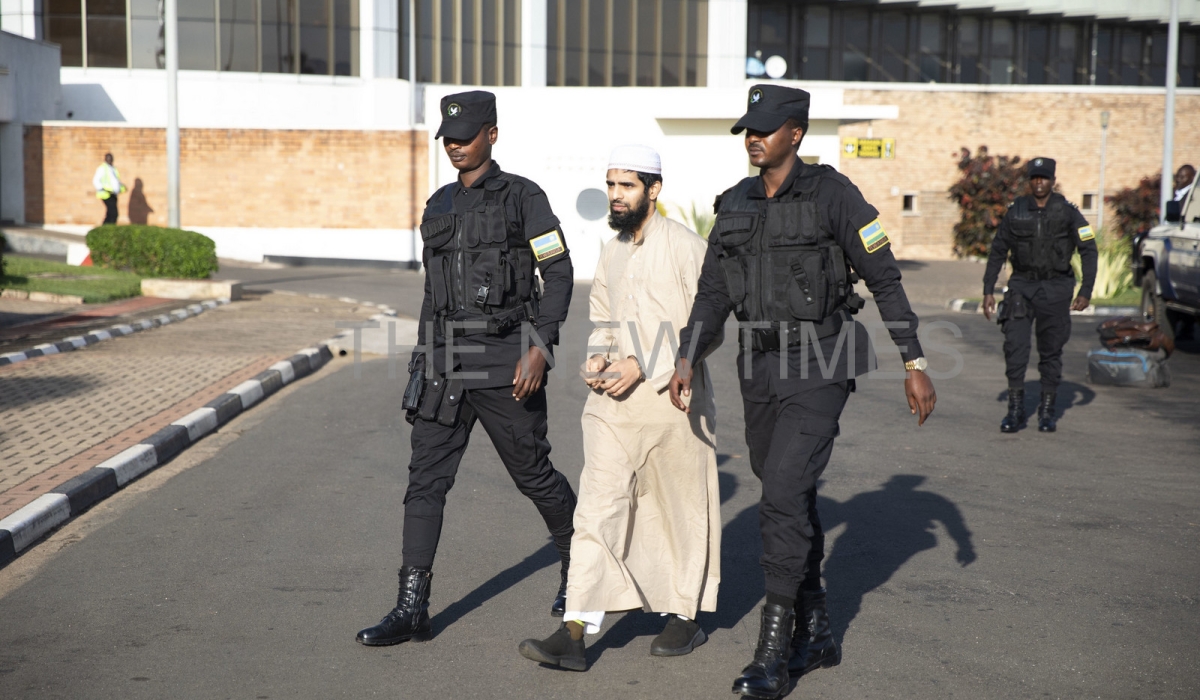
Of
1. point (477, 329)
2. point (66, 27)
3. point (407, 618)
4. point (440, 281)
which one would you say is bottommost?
point (407, 618)

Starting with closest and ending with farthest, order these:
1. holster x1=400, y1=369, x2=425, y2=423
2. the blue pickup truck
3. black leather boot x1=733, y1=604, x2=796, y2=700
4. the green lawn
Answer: black leather boot x1=733, y1=604, x2=796, y2=700 < holster x1=400, y1=369, x2=425, y2=423 < the blue pickup truck < the green lawn

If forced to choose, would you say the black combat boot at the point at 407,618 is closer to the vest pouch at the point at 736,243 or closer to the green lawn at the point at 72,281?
the vest pouch at the point at 736,243

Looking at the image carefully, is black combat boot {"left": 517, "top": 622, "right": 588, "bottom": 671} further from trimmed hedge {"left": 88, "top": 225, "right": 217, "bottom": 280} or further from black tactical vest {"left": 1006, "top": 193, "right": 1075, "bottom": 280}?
trimmed hedge {"left": 88, "top": 225, "right": 217, "bottom": 280}

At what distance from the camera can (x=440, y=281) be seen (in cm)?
451

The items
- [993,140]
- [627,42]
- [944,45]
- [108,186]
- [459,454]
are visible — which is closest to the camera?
[459,454]

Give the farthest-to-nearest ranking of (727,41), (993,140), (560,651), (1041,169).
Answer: (993,140)
(727,41)
(1041,169)
(560,651)

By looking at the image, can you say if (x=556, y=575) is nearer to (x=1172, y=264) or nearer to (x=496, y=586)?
(x=496, y=586)

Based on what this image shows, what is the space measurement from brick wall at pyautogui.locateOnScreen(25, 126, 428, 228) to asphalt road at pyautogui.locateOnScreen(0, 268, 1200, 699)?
1956 centimetres

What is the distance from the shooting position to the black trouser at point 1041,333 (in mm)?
8805

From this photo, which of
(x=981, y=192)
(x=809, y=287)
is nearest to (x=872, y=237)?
(x=809, y=287)

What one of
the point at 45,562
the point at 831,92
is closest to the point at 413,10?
the point at 831,92

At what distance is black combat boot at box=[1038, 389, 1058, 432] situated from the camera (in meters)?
8.78

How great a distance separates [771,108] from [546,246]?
3.22ft

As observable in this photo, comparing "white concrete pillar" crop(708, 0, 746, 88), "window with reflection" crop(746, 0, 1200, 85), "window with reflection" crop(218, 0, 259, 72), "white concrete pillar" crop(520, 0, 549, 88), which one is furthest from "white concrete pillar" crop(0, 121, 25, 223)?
"window with reflection" crop(746, 0, 1200, 85)
